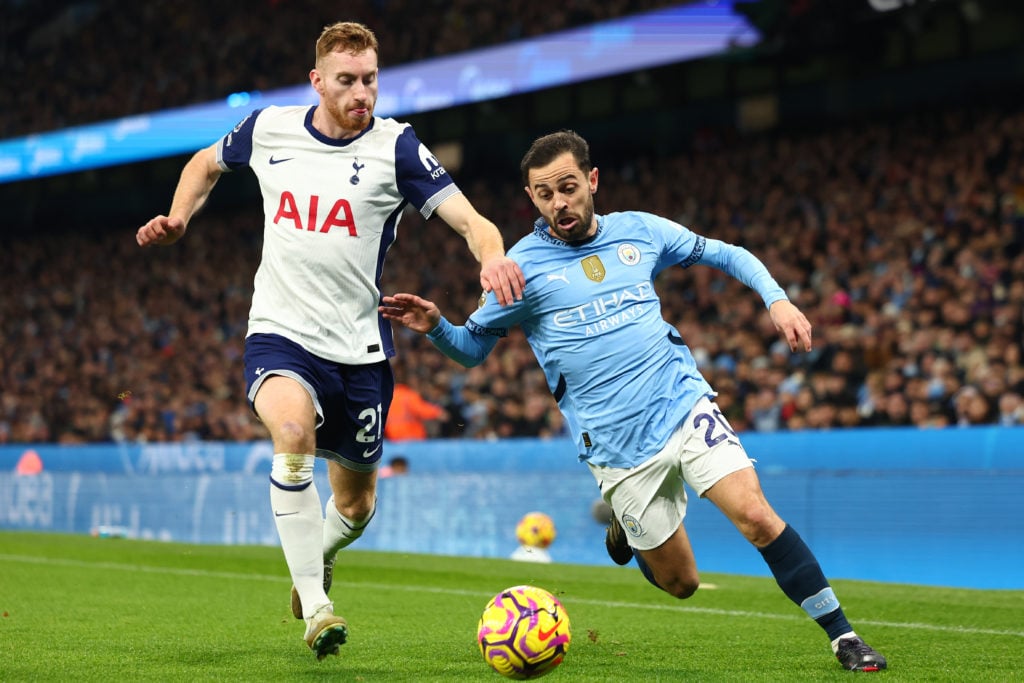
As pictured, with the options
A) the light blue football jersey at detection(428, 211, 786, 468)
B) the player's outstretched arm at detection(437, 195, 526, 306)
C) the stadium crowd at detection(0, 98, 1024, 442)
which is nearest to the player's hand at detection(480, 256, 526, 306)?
the player's outstretched arm at detection(437, 195, 526, 306)

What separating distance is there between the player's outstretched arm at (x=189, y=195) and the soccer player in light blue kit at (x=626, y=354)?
113 cm

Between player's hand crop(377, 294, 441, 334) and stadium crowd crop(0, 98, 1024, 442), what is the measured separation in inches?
124

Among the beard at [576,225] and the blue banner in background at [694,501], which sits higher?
the beard at [576,225]

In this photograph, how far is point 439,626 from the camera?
7.40 metres

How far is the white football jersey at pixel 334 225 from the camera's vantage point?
5398 millimetres

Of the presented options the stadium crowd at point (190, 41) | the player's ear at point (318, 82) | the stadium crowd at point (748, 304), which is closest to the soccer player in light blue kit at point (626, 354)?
the player's ear at point (318, 82)

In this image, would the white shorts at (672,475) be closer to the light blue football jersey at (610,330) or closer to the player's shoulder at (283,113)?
the light blue football jersey at (610,330)

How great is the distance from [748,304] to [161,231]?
1206cm

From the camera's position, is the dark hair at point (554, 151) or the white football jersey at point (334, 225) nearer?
the white football jersey at point (334, 225)

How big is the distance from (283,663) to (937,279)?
11.2 m

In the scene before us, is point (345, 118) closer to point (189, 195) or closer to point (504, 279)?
point (189, 195)

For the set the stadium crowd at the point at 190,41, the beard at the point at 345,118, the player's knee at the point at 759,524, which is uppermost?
the stadium crowd at the point at 190,41

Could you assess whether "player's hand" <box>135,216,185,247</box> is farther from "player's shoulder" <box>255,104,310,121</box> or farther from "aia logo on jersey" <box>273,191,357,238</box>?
"player's shoulder" <box>255,104,310,121</box>

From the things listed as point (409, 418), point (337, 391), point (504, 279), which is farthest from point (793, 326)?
point (409, 418)
